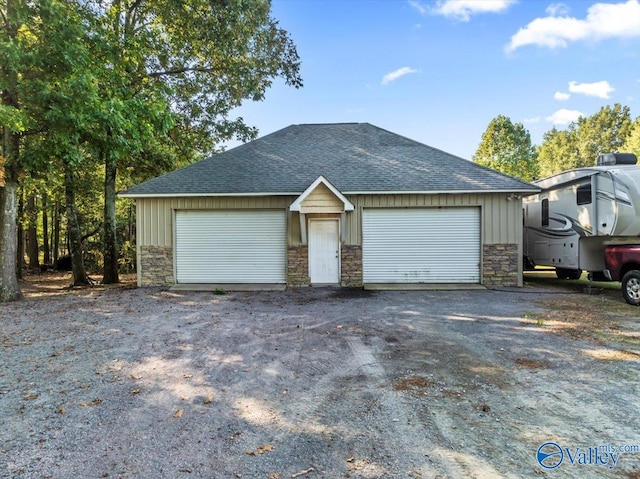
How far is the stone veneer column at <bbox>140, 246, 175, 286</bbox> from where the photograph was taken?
10.6m

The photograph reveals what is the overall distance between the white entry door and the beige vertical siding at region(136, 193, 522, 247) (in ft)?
1.33

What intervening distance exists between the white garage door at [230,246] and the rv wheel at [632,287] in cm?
822

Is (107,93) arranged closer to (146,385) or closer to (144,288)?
(144,288)

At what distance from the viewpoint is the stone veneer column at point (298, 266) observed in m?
10.4

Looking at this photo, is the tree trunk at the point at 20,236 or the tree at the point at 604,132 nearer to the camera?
the tree trunk at the point at 20,236

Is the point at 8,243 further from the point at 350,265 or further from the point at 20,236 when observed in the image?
the point at 20,236

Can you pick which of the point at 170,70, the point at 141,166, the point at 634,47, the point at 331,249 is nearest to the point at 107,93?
the point at 170,70

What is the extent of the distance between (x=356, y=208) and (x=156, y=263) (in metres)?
6.27

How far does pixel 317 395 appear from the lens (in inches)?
133

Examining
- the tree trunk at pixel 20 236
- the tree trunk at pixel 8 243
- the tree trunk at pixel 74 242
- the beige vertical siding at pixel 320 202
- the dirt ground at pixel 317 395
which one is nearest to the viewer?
the dirt ground at pixel 317 395

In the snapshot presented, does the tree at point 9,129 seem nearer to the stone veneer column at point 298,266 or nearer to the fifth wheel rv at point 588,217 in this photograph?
the stone veneer column at point 298,266

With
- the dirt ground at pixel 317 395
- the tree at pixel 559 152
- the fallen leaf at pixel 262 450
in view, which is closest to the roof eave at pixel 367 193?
the dirt ground at pixel 317 395

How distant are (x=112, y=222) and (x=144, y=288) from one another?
375cm

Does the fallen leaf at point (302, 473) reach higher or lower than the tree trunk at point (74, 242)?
lower
